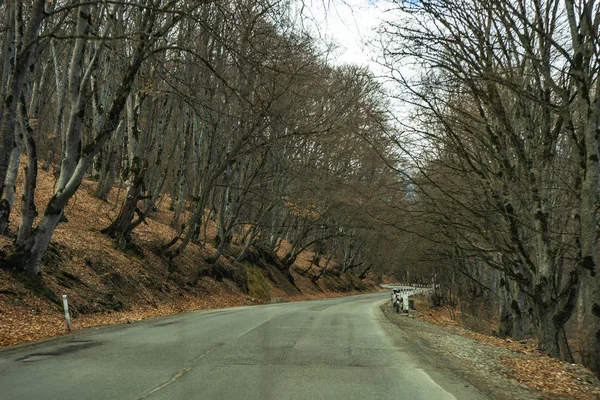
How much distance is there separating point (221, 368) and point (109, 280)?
10767mm

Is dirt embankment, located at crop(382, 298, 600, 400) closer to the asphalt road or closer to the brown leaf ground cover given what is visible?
the brown leaf ground cover

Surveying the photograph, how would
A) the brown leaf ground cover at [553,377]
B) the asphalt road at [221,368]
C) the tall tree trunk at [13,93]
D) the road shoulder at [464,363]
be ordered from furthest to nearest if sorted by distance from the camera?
the tall tree trunk at [13,93] < the brown leaf ground cover at [553,377] < the road shoulder at [464,363] < the asphalt road at [221,368]

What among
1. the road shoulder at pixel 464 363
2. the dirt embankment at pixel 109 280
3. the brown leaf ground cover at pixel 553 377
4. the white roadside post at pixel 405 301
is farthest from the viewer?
the white roadside post at pixel 405 301

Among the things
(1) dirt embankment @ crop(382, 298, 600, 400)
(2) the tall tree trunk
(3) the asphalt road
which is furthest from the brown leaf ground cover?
(2) the tall tree trunk

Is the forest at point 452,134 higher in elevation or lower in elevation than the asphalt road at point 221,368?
higher

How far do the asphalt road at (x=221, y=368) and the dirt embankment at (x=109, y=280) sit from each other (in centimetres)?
206

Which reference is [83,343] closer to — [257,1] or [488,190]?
[257,1]

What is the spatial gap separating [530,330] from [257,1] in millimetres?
16019

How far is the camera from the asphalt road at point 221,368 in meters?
5.16

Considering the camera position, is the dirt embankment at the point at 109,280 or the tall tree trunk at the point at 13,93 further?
the dirt embankment at the point at 109,280

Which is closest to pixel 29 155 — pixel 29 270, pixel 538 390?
pixel 29 270

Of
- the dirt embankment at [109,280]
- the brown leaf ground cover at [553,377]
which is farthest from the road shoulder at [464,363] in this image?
the dirt embankment at [109,280]

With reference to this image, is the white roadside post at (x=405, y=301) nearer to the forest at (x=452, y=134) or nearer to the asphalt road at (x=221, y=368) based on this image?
the forest at (x=452, y=134)

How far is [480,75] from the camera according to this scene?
7.48m
